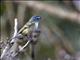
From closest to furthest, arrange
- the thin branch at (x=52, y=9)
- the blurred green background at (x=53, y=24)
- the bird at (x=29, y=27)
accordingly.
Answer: the bird at (x=29, y=27)
the blurred green background at (x=53, y=24)
the thin branch at (x=52, y=9)

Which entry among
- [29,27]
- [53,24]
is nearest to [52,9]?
[53,24]

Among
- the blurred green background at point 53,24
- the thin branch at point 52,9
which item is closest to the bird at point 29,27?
the blurred green background at point 53,24

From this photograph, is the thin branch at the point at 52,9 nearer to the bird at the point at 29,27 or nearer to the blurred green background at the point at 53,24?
the blurred green background at the point at 53,24

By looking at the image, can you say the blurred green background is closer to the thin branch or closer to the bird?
the thin branch

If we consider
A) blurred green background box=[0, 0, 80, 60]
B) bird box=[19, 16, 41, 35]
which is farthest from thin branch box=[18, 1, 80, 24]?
bird box=[19, 16, 41, 35]

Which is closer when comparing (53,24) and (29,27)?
A: (29,27)

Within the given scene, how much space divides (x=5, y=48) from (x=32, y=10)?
2351mm

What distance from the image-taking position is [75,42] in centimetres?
314

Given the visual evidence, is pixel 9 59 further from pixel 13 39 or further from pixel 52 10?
pixel 52 10

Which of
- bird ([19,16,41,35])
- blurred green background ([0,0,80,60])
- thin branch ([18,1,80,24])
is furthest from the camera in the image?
thin branch ([18,1,80,24])

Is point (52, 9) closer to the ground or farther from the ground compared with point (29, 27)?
closer to the ground

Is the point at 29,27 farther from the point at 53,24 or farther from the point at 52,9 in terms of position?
the point at 52,9

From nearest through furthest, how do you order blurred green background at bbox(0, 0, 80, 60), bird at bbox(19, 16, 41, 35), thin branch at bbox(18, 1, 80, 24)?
1. bird at bbox(19, 16, 41, 35)
2. blurred green background at bbox(0, 0, 80, 60)
3. thin branch at bbox(18, 1, 80, 24)

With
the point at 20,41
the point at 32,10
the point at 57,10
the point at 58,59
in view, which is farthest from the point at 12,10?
the point at 20,41
